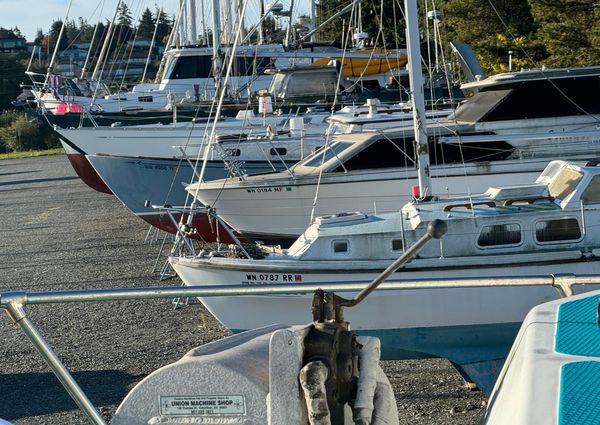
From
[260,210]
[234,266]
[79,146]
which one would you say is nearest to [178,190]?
[260,210]

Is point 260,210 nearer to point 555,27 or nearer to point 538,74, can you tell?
point 538,74

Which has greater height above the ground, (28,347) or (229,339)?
(229,339)

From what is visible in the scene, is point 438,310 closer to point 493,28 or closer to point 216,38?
point 216,38

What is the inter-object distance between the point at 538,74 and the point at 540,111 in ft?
1.82

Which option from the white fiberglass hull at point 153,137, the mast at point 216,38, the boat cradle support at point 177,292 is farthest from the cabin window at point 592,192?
the mast at point 216,38

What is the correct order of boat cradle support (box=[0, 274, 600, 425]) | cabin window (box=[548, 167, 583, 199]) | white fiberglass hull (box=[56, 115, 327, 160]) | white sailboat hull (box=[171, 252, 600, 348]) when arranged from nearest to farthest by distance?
boat cradle support (box=[0, 274, 600, 425]), white sailboat hull (box=[171, 252, 600, 348]), cabin window (box=[548, 167, 583, 199]), white fiberglass hull (box=[56, 115, 327, 160])

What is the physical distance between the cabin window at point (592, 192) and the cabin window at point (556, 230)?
1.19 feet

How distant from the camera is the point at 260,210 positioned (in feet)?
53.3

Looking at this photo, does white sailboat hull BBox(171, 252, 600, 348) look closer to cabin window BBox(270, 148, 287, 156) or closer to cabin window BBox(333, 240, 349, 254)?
cabin window BBox(333, 240, 349, 254)

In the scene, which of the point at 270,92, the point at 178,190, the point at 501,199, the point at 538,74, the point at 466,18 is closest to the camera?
the point at 501,199

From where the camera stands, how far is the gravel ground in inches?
372

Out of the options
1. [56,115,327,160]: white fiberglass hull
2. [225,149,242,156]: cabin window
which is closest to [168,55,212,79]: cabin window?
[56,115,327,160]: white fiberglass hull

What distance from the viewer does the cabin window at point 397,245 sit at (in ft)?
32.8

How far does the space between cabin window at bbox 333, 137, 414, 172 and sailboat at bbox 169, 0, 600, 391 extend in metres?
5.16
